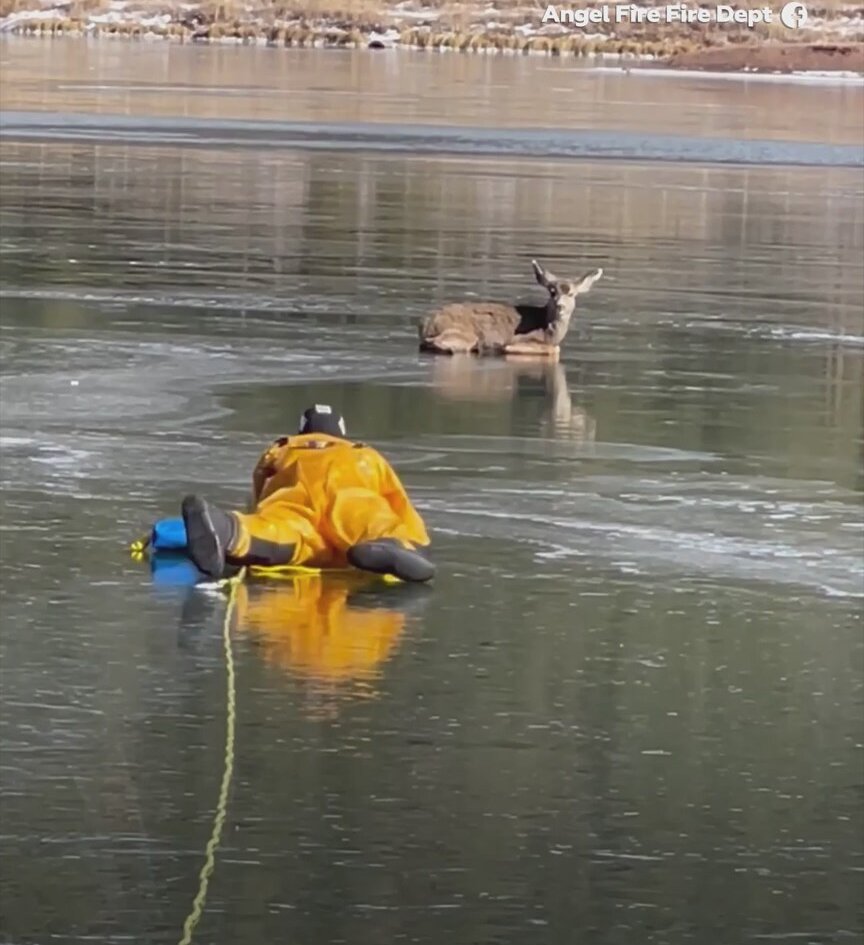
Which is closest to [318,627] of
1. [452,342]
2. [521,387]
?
[521,387]

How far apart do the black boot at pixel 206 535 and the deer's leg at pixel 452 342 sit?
670cm

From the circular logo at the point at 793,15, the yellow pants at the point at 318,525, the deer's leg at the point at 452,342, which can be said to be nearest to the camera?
the yellow pants at the point at 318,525

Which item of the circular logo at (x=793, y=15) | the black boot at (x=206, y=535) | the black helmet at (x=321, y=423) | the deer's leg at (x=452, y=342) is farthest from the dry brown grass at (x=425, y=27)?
the black boot at (x=206, y=535)

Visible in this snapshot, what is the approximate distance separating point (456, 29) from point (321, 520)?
257ft

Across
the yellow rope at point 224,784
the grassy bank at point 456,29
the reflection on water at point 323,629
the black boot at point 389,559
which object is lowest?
the yellow rope at point 224,784

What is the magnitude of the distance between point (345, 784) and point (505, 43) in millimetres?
78518

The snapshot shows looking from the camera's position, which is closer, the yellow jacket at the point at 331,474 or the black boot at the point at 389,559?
the black boot at the point at 389,559

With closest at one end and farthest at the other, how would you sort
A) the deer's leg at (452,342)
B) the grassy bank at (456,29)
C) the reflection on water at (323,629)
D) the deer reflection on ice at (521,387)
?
the reflection on water at (323,629) < the deer reflection on ice at (521,387) < the deer's leg at (452,342) < the grassy bank at (456,29)

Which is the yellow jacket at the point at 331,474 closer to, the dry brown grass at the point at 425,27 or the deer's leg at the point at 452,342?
the deer's leg at the point at 452,342

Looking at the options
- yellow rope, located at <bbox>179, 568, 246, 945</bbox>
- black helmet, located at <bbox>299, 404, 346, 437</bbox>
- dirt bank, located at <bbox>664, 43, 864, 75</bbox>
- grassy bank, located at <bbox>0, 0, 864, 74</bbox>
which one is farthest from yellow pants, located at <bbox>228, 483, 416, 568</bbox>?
grassy bank, located at <bbox>0, 0, 864, 74</bbox>

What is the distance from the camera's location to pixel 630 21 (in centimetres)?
8625

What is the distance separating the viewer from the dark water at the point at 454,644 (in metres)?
6.66

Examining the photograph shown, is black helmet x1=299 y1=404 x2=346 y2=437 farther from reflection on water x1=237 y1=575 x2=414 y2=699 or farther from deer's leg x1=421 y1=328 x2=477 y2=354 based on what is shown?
deer's leg x1=421 y1=328 x2=477 y2=354

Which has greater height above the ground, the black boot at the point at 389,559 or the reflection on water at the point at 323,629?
the black boot at the point at 389,559
